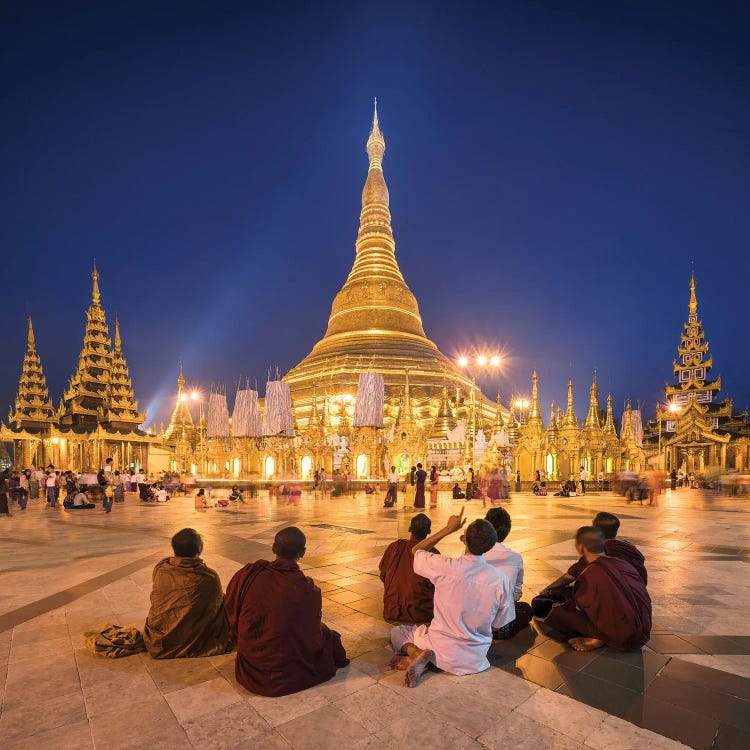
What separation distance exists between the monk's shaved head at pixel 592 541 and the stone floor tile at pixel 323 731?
246cm

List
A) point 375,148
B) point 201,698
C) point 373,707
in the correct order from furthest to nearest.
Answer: point 375,148 < point 201,698 < point 373,707

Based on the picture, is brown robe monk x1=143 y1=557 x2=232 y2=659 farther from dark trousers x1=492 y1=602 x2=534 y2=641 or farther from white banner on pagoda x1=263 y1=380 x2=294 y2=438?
white banner on pagoda x1=263 y1=380 x2=294 y2=438

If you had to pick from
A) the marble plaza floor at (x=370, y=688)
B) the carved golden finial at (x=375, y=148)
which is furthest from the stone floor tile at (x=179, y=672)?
the carved golden finial at (x=375, y=148)

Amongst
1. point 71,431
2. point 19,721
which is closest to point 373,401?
point 71,431

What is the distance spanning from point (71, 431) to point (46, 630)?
135ft

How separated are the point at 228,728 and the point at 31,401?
48955 mm

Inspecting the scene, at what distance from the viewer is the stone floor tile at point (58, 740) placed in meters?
2.70

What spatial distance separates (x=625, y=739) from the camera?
2766 millimetres

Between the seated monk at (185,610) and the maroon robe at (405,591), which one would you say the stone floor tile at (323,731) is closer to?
the seated monk at (185,610)

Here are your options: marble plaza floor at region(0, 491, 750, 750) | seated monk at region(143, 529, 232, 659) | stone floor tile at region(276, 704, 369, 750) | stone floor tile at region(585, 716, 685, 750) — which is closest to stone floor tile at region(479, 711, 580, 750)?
marble plaza floor at region(0, 491, 750, 750)

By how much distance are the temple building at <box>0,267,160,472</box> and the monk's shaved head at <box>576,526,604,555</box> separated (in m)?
41.3

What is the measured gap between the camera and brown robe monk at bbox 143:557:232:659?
12.8 feet

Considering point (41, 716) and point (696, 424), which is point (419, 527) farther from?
point (696, 424)

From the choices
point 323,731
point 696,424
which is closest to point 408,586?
point 323,731
